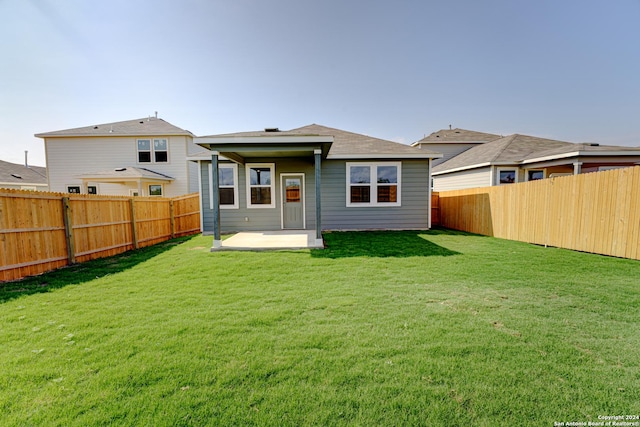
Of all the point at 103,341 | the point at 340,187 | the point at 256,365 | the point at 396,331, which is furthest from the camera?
the point at 340,187

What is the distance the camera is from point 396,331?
2936mm

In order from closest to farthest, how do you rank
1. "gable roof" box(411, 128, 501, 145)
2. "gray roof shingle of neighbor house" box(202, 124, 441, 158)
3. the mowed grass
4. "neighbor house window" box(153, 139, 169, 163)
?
the mowed grass
"gray roof shingle of neighbor house" box(202, 124, 441, 158)
"neighbor house window" box(153, 139, 169, 163)
"gable roof" box(411, 128, 501, 145)

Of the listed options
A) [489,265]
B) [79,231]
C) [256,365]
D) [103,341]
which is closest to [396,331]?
[256,365]

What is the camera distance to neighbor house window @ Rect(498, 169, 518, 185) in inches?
528

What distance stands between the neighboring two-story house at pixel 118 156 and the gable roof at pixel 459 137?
1730 centimetres

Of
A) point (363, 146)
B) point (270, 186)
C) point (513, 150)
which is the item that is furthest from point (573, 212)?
point (270, 186)

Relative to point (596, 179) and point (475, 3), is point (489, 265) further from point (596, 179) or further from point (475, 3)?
point (475, 3)

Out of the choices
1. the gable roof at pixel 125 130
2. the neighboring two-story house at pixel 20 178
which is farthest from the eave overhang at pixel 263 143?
the neighboring two-story house at pixel 20 178

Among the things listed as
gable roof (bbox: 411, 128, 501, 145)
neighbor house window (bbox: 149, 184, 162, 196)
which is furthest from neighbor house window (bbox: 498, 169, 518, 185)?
neighbor house window (bbox: 149, 184, 162, 196)

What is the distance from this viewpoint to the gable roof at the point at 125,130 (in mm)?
16641

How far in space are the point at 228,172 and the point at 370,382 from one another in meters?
10.1

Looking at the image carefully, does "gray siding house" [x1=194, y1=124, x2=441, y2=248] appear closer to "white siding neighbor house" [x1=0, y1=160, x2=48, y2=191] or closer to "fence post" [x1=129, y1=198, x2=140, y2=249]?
"fence post" [x1=129, y1=198, x2=140, y2=249]

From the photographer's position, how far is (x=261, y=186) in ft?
35.7

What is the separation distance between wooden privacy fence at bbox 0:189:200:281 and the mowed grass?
645 mm
